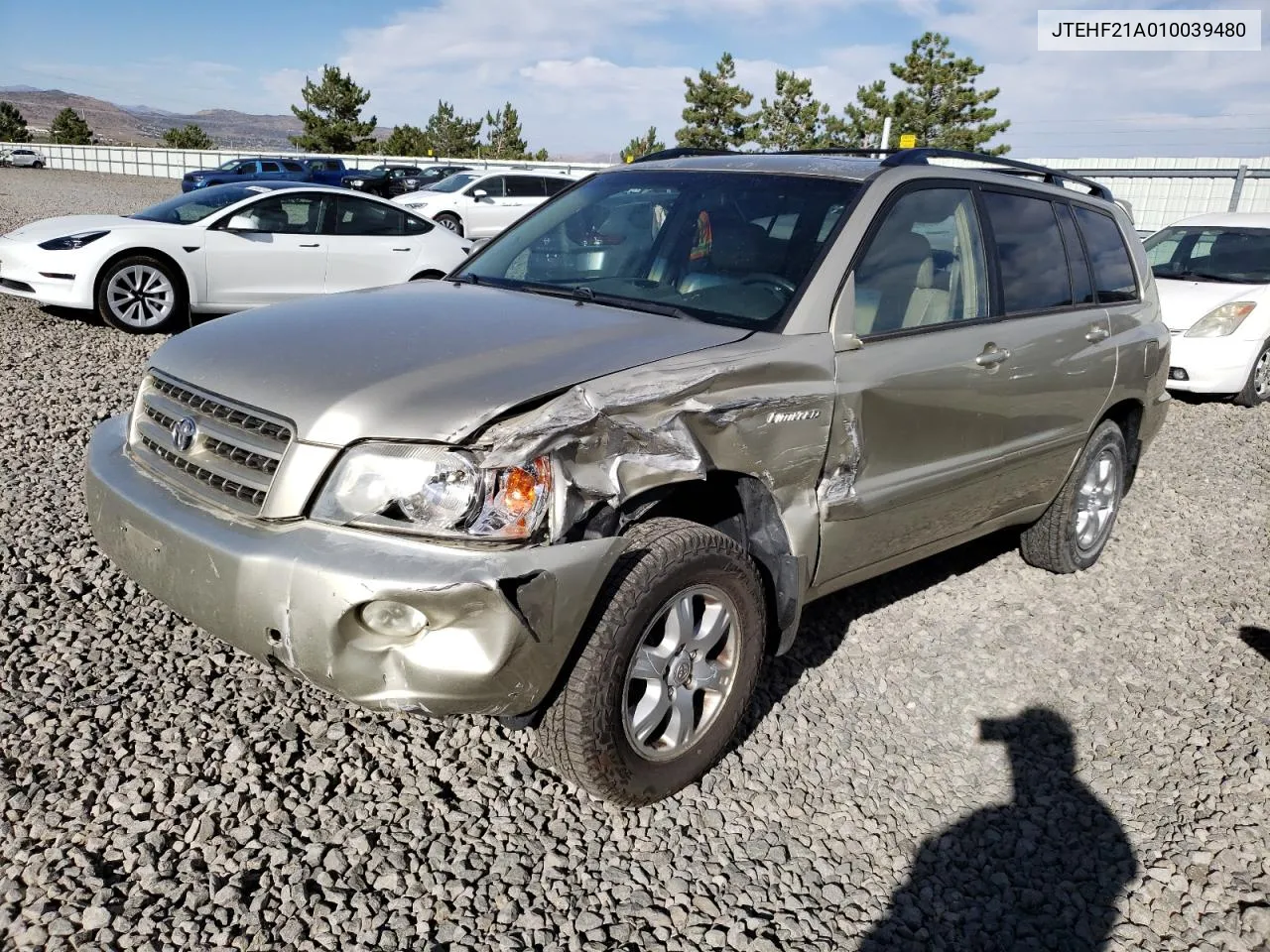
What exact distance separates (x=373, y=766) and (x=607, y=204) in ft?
7.66

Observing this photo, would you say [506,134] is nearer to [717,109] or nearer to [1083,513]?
[717,109]

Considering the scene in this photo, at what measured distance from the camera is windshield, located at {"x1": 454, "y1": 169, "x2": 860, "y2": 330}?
132 inches

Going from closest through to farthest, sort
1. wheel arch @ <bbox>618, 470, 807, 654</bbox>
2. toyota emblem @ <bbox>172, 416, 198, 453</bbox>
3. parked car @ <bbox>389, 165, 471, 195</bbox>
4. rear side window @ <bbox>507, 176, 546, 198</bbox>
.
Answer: toyota emblem @ <bbox>172, 416, 198, 453</bbox> < wheel arch @ <bbox>618, 470, 807, 654</bbox> < rear side window @ <bbox>507, 176, 546, 198</bbox> < parked car @ <bbox>389, 165, 471, 195</bbox>

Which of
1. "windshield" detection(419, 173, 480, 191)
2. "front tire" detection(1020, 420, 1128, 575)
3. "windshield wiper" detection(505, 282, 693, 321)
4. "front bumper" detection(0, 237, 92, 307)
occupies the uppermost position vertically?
"windshield" detection(419, 173, 480, 191)

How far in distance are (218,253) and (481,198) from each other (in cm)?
1149

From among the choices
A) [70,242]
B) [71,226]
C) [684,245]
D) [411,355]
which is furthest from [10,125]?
[411,355]

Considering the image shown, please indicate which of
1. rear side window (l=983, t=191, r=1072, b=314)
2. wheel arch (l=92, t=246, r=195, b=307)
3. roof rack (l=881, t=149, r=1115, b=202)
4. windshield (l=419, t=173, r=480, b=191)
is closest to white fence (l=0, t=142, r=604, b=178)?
windshield (l=419, t=173, r=480, b=191)

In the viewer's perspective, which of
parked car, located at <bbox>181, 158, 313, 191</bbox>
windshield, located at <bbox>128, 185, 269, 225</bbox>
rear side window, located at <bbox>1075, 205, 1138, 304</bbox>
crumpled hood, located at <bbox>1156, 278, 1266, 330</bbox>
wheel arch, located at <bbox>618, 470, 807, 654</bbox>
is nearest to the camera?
wheel arch, located at <bbox>618, 470, 807, 654</bbox>

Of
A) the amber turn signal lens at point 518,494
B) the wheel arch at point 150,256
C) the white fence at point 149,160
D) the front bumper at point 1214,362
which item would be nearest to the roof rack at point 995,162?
the amber turn signal lens at point 518,494

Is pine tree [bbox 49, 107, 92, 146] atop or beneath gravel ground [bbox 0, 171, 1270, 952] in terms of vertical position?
atop

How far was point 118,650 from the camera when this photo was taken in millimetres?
3502

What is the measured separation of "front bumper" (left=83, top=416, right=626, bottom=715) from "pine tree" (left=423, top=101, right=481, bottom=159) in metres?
70.1

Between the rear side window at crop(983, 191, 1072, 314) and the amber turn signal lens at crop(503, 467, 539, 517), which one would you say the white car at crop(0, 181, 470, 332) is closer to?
the rear side window at crop(983, 191, 1072, 314)

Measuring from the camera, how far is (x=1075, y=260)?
14.8ft
